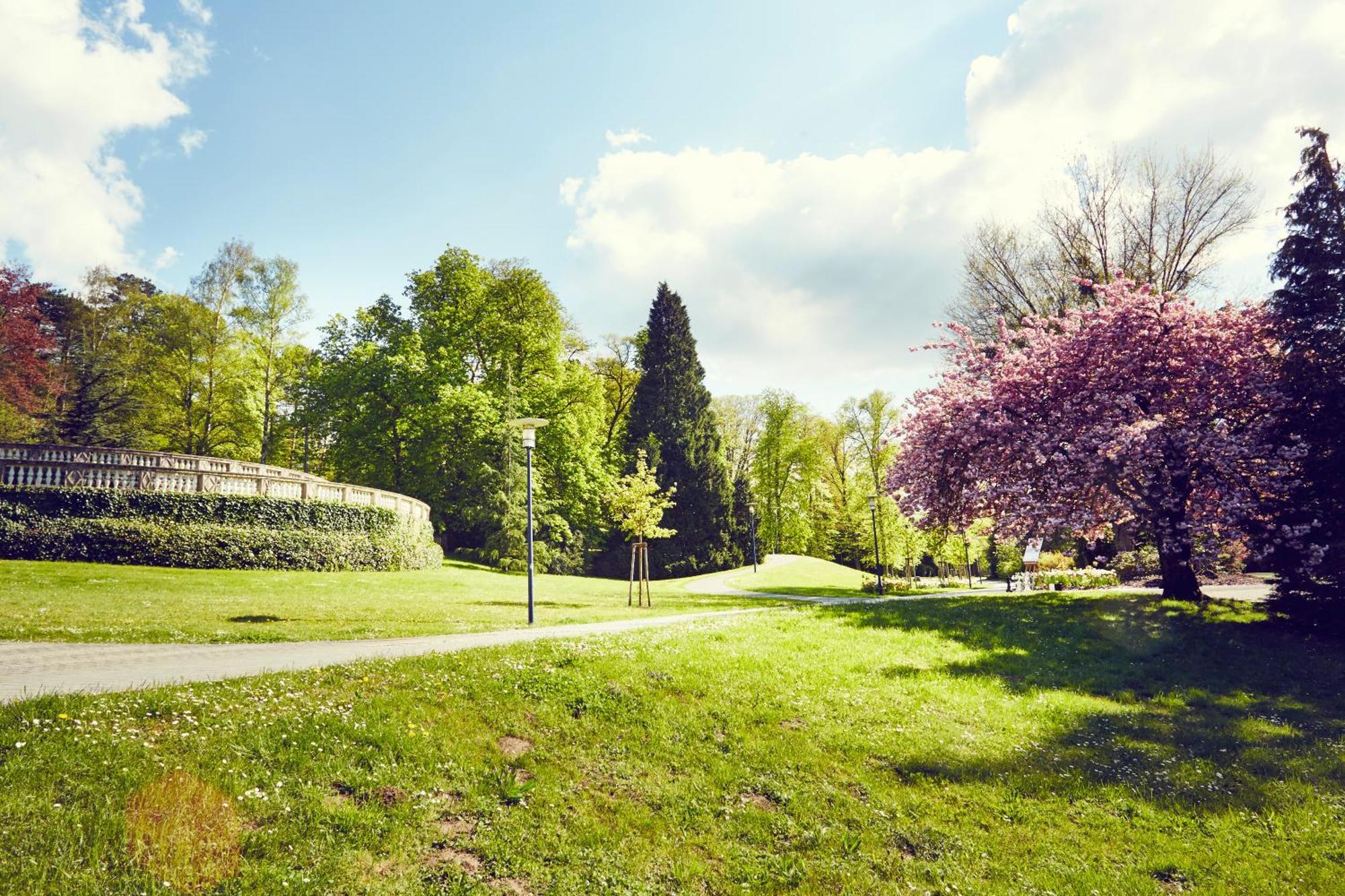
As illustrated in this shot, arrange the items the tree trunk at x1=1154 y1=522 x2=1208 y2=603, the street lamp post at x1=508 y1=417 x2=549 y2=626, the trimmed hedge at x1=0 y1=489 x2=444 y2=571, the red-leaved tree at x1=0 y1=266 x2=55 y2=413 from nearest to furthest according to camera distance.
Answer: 1. the street lamp post at x1=508 y1=417 x2=549 y2=626
2. the tree trunk at x1=1154 y1=522 x2=1208 y2=603
3. the trimmed hedge at x1=0 y1=489 x2=444 y2=571
4. the red-leaved tree at x1=0 y1=266 x2=55 y2=413

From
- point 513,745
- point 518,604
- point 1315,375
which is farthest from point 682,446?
point 513,745

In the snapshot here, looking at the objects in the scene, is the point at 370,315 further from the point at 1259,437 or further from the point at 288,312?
the point at 1259,437

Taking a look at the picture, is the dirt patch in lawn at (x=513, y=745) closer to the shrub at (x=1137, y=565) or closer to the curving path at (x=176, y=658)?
the curving path at (x=176, y=658)

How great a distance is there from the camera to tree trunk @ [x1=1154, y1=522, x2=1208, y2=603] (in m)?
17.2

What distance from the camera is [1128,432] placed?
15.7m

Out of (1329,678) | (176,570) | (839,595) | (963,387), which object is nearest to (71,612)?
(176,570)

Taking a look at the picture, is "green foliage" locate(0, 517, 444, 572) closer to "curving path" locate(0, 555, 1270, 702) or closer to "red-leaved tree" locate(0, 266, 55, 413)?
"curving path" locate(0, 555, 1270, 702)

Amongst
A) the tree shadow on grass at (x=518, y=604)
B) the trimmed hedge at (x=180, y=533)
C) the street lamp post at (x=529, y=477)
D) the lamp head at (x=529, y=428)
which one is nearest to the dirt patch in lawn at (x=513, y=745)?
the street lamp post at (x=529, y=477)

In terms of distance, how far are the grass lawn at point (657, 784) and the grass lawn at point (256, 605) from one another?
535cm

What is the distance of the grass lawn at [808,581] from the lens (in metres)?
34.5

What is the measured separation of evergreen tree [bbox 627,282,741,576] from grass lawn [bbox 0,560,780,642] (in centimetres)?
2188

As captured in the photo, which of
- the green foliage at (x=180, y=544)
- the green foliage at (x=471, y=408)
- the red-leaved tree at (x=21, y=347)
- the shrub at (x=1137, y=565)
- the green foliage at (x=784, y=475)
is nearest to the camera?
the green foliage at (x=180, y=544)

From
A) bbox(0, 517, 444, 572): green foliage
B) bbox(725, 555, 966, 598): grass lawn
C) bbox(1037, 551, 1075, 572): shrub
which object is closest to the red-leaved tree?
bbox(0, 517, 444, 572): green foliage

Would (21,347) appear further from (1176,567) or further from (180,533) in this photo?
(1176,567)
